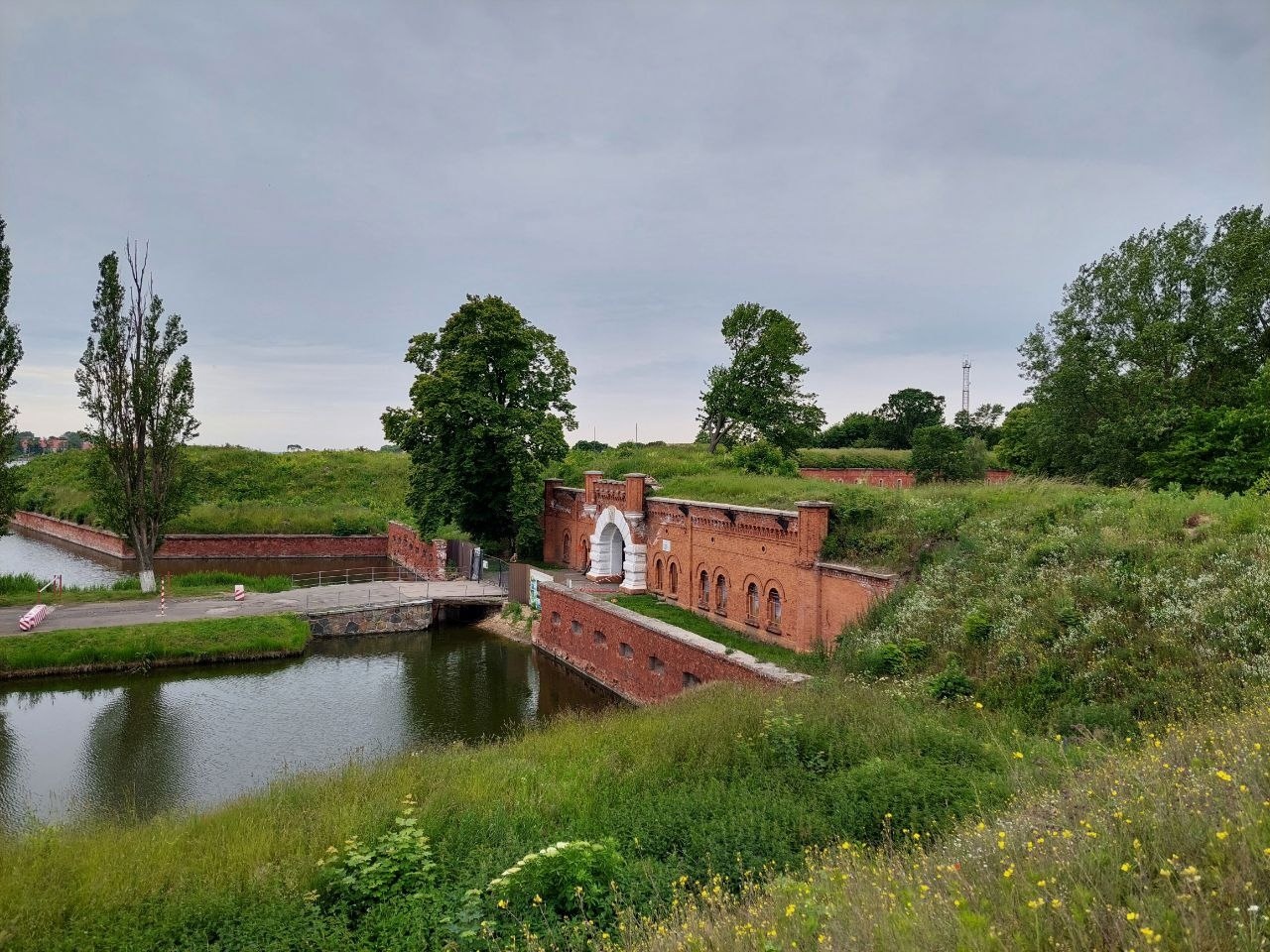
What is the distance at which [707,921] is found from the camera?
167 inches

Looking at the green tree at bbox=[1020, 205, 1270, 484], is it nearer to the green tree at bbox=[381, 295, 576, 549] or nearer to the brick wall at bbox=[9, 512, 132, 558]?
the green tree at bbox=[381, 295, 576, 549]

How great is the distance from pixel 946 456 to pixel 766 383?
9495mm

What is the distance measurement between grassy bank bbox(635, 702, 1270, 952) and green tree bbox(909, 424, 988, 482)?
99.5ft

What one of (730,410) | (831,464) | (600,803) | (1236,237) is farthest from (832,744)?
(831,464)

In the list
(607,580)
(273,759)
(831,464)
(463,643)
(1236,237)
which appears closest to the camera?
(273,759)

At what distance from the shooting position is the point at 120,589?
Answer: 24578 millimetres

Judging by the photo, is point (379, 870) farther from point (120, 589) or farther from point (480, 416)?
point (120, 589)

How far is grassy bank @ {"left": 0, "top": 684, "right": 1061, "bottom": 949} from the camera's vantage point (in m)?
5.48

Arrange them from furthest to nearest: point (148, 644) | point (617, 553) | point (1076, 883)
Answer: point (617, 553)
point (148, 644)
point (1076, 883)

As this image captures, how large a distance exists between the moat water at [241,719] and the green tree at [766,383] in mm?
17581

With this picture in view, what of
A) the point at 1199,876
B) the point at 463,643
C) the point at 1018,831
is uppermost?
the point at 1199,876

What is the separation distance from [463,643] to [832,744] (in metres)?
16.6

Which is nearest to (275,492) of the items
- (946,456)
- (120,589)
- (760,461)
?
(120,589)

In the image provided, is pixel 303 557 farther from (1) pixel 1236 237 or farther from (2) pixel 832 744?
(1) pixel 1236 237
